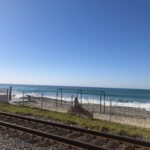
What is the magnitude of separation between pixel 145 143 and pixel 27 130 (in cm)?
477

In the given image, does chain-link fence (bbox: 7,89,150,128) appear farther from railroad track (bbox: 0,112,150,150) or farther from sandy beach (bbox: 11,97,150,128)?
railroad track (bbox: 0,112,150,150)

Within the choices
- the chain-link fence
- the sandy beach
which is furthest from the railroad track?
the chain-link fence

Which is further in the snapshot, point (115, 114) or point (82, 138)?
point (115, 114)

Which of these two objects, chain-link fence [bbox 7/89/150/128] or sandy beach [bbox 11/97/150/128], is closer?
sandy beach [bbox 11/97/150/128]

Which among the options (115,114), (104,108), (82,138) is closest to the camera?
(82,138)

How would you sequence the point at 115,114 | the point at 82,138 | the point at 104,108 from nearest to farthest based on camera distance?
A: 1. the point at 82,138
2. the point at 104,108
3. the point at 115,114

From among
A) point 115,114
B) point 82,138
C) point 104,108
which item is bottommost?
point 115,114

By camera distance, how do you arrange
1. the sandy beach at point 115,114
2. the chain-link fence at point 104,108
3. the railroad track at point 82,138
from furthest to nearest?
the chain-link fence at point 104,108 < the sandy beach at point 115,114 < the railroad track at point 82,138

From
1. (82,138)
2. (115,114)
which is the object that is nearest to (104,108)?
(115,114)

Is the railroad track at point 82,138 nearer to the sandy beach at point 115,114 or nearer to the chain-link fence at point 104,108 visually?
the sandy beach at point 115,114

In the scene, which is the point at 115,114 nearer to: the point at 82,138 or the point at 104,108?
the point at 104,108

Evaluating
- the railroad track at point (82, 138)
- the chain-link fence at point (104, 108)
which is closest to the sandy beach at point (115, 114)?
the chain-link fence at point (104, 108)

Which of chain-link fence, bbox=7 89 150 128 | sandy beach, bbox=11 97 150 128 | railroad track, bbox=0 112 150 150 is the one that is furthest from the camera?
chain-link fence, bbox=7 89 150 128

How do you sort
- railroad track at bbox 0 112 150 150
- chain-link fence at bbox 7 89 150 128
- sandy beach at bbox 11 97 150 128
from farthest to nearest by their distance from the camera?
1. chain-link fence at bbox 7 89 150 128
2. sandy beach at bbox 11 97 150 128
3. railroad track at bbox 0 112 150 150
